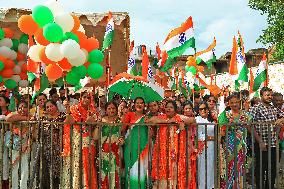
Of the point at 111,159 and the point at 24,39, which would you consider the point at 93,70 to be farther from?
the point at 24,39

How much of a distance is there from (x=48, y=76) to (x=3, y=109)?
3.72 ft

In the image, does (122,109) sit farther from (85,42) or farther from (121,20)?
(121,20)

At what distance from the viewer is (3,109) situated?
7.04 metres

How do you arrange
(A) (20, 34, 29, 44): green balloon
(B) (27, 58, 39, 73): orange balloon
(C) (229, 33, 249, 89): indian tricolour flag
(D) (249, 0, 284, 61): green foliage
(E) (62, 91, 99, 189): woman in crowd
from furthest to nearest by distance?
(D) (249, 0, 284, 61): green foliage, (C) (229, 33, 249, 89): indian tricolour flag, (A) (20, 34, 29, 44): green balloon, (B) (27, 58, 39, 73): orange balloon, (E) (62, 91, 99, 189): woman in crowd

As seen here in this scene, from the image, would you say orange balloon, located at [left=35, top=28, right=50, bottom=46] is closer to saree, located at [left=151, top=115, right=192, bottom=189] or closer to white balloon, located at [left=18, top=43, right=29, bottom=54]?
saree, located at [left=151, top=115, right=192, bottom=189]

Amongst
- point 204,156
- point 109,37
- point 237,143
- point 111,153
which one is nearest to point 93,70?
point 111,153

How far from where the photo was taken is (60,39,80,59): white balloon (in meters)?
6.08

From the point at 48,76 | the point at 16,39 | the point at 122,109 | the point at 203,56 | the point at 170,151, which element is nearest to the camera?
the point at 170,151

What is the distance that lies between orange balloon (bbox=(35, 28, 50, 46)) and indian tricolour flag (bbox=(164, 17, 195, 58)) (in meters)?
2.77

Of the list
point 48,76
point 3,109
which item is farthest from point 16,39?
point 48,76

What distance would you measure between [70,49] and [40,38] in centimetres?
42

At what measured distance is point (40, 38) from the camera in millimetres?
6133

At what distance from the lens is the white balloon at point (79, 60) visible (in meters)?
6.31

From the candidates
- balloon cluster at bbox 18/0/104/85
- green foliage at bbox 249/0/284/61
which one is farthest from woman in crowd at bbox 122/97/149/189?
green foliage at bbox 249/0/284/61
